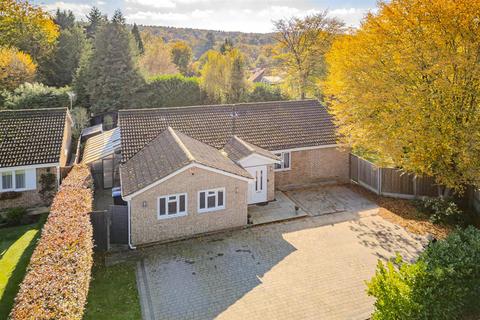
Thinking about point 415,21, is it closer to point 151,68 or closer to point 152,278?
point 152,278

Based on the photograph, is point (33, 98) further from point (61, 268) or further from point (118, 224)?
point (61, 268)

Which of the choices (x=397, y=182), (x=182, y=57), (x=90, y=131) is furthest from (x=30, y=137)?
(x=182, y=57)

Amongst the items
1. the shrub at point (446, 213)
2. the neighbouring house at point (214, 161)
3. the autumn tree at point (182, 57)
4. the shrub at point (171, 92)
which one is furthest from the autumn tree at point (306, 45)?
the autumn tree at point (182, 57)

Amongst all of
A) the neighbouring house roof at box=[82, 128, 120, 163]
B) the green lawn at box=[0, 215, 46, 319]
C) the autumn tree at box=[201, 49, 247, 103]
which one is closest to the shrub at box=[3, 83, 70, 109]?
the neighbouring house roof at box=[82, 128, 120, 163]

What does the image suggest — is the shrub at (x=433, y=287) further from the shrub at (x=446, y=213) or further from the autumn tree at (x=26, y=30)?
the autumn tree at (x=26, y=30)

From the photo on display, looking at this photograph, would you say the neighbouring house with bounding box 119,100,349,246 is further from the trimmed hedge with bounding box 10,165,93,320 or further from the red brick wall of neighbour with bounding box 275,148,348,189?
the trimmed hedge with bounding box 10,165,93,320


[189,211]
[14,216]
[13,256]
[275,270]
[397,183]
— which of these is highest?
[397,183]
